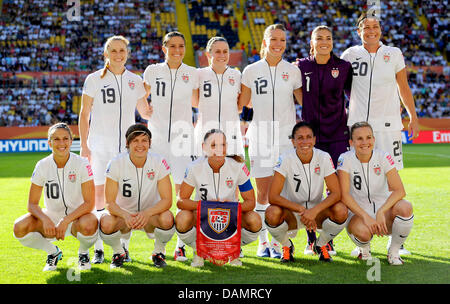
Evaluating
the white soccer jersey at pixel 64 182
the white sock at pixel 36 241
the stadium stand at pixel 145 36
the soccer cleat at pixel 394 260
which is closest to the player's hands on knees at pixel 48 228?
the white sock at pixel 36 241

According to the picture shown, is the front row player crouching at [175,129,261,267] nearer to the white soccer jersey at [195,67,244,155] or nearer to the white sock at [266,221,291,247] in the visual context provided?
the white sock at [266,221,291,247]

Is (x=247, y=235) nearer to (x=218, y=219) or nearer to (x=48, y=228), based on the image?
(x=218, y=219)

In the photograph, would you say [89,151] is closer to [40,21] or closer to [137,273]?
[137,273]

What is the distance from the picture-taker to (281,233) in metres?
4.49

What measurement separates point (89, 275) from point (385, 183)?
2.69m

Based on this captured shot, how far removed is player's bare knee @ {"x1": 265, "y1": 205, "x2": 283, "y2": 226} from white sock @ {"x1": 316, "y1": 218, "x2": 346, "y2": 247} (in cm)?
41

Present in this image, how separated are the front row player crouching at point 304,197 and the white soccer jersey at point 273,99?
42cm

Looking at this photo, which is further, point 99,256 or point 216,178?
point 99,256

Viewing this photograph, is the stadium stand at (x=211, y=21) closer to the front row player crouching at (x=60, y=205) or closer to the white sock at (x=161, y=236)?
the front row player crouching at (x=60, y=205)

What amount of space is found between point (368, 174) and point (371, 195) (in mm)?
201

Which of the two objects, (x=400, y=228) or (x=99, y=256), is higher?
(x=400, y=228)

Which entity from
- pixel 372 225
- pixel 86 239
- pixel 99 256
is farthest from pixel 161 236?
pixel 372 225

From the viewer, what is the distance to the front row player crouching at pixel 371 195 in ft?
14.0
